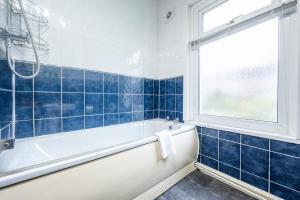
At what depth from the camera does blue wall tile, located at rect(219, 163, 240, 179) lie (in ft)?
5.04

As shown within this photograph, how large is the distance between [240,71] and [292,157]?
0.87 meters

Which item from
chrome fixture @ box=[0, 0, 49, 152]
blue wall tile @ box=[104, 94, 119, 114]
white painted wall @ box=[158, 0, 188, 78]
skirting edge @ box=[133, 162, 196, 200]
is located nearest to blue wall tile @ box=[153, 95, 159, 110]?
white painted wall @ box=[158, 0, 188, 78]

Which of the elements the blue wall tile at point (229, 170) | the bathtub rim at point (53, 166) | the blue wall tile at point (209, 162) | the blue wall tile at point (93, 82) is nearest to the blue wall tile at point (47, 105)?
the blue wall tile at point (93, 82)

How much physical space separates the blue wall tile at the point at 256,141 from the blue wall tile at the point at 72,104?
68.6 inches

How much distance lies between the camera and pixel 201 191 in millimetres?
1478

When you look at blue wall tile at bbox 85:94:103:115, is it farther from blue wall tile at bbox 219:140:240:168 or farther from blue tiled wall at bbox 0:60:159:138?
blue wall tile at bbox 219:140:240:168

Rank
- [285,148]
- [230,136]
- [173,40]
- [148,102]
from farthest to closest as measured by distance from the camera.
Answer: [148,102] → [173,40] → [230,136] → [285,148]

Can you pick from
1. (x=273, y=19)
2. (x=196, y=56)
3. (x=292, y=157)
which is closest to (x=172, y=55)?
(x=196, y=56)

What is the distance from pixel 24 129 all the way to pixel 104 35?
4.41ft

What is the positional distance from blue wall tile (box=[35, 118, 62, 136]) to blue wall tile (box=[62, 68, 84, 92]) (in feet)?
1.13

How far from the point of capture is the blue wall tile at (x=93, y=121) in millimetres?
1799

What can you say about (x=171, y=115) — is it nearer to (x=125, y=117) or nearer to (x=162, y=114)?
(x=162, y=114)

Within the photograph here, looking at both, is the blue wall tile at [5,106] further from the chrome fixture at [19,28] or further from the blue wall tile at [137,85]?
the blue wall tile at [137,85]

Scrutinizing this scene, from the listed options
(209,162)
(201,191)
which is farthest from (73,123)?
(209,162)
